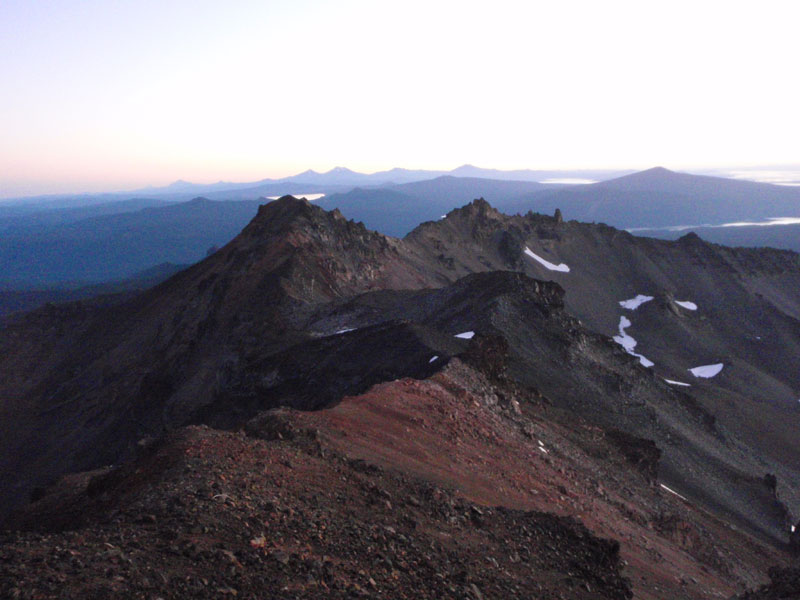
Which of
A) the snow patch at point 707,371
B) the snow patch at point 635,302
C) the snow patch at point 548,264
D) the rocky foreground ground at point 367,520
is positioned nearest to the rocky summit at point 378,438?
the rocky foreground ground at point 367,520

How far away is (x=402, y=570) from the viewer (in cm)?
976

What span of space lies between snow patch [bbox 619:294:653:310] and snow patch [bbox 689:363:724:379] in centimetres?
1640

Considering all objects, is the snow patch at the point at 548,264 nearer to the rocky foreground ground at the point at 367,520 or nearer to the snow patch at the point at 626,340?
the snow patch at the point at 626,340

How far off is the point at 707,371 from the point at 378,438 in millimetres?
69290

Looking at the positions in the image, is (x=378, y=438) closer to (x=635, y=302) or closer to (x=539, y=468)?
(x=539, y=468)

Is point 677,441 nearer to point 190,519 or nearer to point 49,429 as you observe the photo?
point 190,519

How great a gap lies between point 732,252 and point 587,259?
3258cm

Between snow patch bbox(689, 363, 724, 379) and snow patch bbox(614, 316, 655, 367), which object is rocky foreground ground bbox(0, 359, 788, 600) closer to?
snow patch bbox(614, 316, 655, 367)

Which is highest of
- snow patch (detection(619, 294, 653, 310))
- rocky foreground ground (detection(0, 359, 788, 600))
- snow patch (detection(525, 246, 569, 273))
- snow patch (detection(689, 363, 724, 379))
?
rocky foreground ground (detection(0, 359, 788, 600))

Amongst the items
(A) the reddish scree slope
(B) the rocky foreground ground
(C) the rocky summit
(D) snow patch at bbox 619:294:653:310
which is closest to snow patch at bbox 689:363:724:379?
(C) the rocky summit

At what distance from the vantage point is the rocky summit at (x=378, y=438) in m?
9.41

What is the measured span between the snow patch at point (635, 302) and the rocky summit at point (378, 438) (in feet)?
12.7

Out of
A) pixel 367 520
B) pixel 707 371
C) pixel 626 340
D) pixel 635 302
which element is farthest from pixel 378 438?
pixel 635 302

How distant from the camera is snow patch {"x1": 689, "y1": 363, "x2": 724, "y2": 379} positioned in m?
72.2
